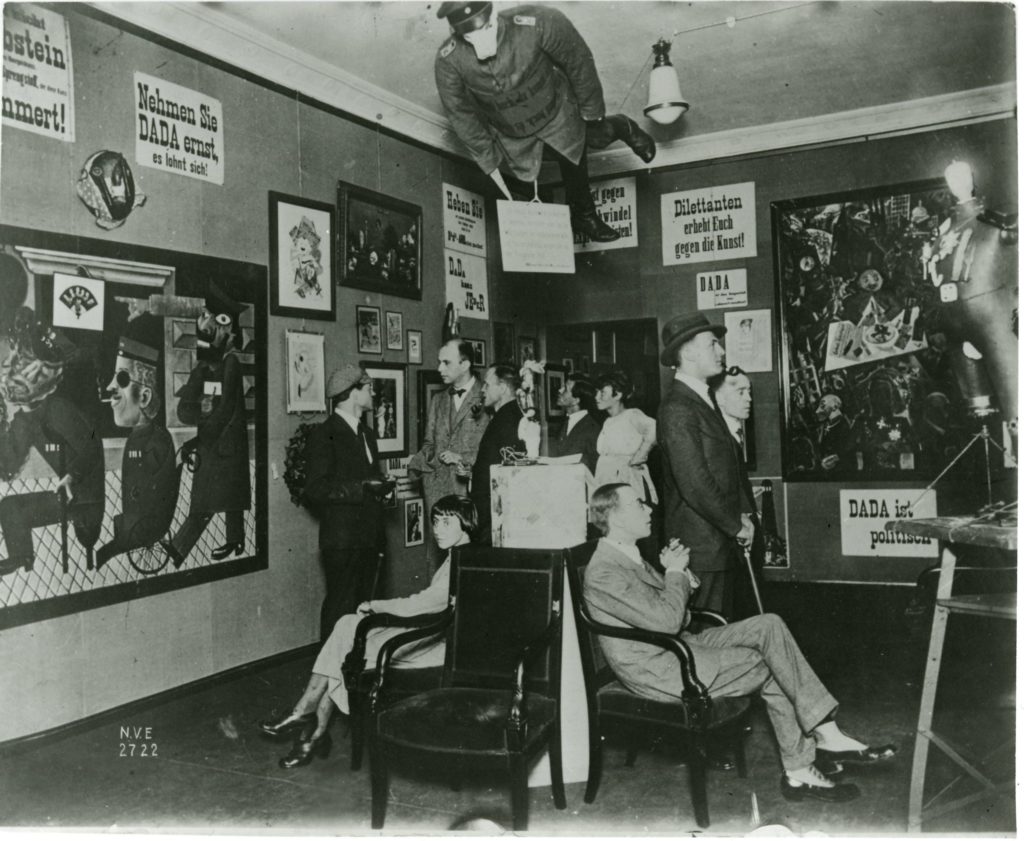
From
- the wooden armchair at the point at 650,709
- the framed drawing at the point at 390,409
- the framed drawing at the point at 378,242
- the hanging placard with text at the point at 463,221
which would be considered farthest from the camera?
the hanging placard with text at the point at 463,221

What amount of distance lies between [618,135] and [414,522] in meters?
3.04

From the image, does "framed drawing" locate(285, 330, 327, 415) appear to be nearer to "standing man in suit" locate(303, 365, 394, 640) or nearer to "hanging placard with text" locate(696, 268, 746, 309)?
"standing man in suit" locate(303, 365, 394, 640)

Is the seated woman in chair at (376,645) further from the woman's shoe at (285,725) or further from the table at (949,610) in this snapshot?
the table at (949,610)

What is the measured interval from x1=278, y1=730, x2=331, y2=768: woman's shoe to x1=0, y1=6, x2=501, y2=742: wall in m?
1.12

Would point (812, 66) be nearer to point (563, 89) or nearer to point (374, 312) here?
point (563, 89)

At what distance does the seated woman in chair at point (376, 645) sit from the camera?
3.39m

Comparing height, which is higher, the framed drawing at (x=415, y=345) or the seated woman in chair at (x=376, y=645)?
the framed drawing at (x=415, y=345)

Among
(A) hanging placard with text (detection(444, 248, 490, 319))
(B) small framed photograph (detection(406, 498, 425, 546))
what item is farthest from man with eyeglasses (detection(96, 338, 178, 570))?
→ (A) hanging placard with text (detection(444, 248, 490, 319))

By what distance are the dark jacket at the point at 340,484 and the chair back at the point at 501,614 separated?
4.72ft

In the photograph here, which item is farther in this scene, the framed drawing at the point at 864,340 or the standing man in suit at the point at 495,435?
the framed drawing at the point at 864,340

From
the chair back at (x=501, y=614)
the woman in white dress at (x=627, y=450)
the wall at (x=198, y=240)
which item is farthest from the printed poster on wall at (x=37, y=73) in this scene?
the woman in white dress at (x=627, y=450)

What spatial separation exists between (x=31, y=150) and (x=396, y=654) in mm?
2664

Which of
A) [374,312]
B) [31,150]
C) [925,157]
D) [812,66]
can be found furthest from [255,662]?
[925,157]

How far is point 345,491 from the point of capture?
4473 millimetres
